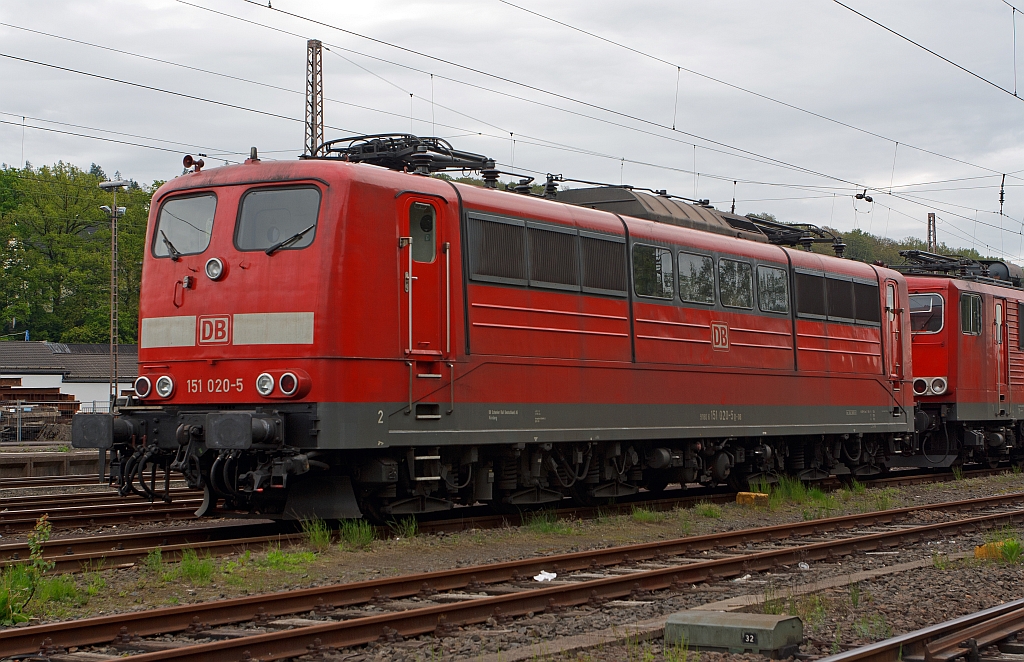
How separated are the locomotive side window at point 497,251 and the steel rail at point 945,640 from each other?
638 centimetres

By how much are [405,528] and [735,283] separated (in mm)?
7040

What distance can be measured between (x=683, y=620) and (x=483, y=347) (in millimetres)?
5576

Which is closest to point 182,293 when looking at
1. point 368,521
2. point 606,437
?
point 368,521

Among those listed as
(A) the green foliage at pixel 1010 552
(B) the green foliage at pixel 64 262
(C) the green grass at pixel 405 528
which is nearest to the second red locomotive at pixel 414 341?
(C) the green grass at pixel 405 528

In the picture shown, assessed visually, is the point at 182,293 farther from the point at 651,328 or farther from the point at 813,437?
the point at 813,437

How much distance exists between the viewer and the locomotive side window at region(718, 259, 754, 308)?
16.3 metres

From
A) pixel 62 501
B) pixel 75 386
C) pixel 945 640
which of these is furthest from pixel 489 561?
pixel 75 386

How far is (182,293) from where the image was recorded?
11844 mm

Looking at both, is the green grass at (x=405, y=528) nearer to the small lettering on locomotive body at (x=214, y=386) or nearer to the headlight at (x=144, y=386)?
the small lettering on locomotive body at (x=214, y=386)

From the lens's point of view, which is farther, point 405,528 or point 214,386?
→ point 405,528

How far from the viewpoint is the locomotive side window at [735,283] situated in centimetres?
1631

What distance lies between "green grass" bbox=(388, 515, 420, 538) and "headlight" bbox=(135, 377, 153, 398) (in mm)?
2882

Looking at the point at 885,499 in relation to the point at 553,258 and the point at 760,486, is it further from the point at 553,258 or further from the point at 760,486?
the point at 553,258

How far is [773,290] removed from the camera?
57.0 feet
